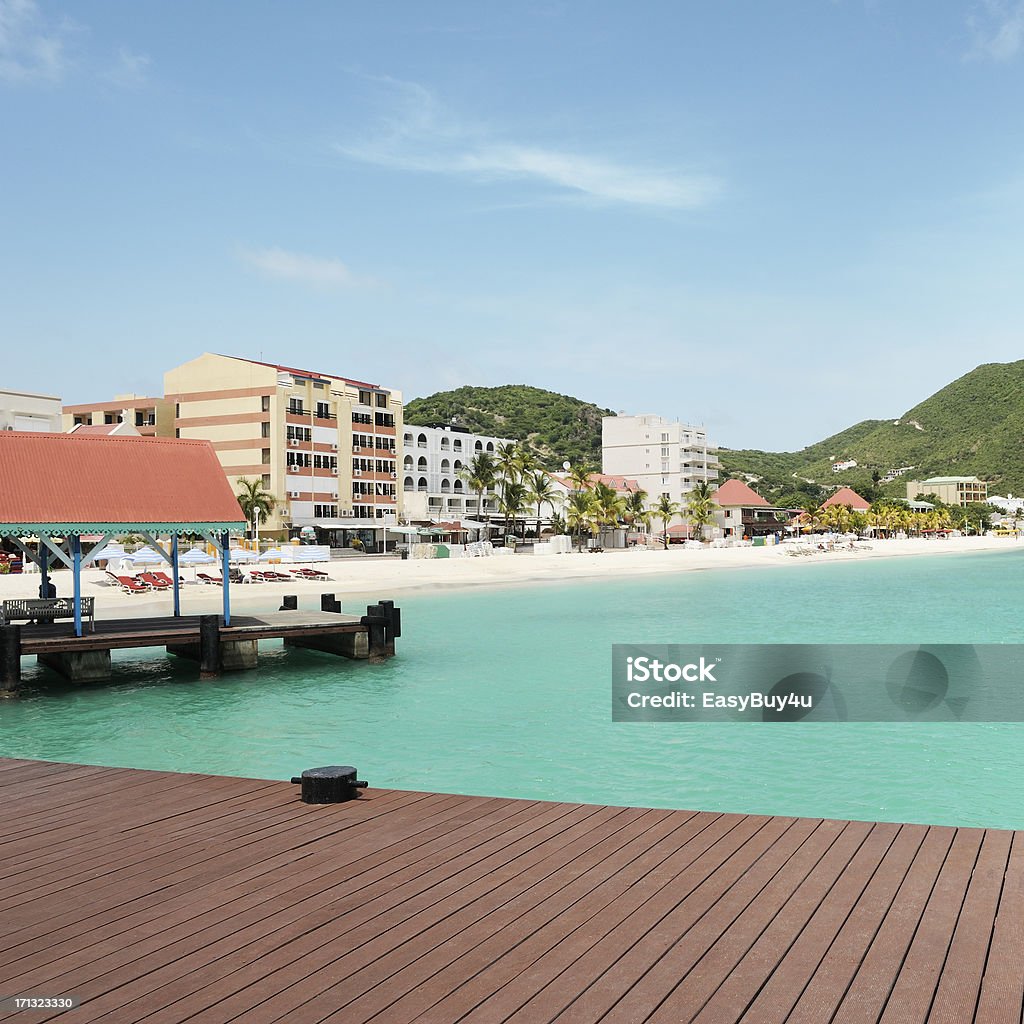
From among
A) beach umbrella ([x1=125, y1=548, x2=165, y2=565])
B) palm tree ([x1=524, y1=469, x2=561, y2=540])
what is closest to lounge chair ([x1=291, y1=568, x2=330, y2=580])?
beach umbrella ([x1=125, y1=548, x2=165, y2=565])

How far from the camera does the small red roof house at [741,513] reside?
450 ft

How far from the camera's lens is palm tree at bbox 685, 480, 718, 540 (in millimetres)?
120062

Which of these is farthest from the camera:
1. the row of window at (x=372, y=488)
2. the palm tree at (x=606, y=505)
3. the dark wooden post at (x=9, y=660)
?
the palm tree at (x=606, y=505)

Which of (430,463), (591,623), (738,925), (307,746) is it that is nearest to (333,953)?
(738,925)

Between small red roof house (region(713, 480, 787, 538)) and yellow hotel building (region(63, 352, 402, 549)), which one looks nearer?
yellow hotel building (region(63, 352, 402, 549))

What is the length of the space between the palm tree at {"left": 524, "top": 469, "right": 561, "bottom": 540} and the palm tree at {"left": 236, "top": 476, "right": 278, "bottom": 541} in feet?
108

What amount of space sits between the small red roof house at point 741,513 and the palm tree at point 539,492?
3287cm

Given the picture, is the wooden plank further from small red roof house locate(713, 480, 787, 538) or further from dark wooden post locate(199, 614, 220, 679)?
small red roof house locate(713, 480, 787, 538)

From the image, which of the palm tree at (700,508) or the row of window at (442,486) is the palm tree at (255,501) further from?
the palm tree at (700,508)

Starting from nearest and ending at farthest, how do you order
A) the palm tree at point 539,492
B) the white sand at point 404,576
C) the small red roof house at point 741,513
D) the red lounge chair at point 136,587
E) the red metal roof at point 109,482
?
the red metal roof at point 109,482, the white sand at point 404,576, the red lounge chair at point 136,587, the palm tree at point 539,492, the small red roof house at point 741,513

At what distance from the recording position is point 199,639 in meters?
23.9

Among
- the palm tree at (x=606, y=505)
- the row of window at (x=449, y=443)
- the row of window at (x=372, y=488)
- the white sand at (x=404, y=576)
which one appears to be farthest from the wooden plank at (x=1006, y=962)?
the palm tree at (x=606, y=505)

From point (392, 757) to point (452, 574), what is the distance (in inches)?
1740

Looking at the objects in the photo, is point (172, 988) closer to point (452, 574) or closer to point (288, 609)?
point (288, 609)
